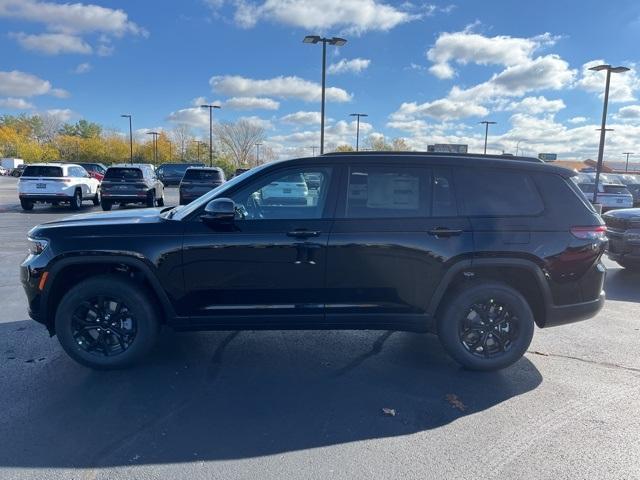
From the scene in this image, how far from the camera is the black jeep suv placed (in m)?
3.90

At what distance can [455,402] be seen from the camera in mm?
3629

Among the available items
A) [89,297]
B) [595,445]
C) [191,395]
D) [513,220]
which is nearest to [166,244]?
[89,297]

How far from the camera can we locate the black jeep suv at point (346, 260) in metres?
3.90

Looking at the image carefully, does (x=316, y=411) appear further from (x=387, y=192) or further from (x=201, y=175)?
(x=201, y=175)

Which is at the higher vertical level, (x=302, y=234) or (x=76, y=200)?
(x=302, y=234)

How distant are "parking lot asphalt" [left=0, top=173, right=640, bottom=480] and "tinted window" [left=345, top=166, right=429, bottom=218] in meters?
1.41

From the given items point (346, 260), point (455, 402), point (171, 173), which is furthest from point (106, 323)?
point (171, 173)

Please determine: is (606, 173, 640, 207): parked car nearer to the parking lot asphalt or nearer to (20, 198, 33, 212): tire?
the parking lot asphalt

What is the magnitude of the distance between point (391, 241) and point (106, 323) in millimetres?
2524

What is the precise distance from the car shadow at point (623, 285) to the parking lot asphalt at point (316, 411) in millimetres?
2230

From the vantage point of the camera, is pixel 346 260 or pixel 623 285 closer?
pixel 346 260

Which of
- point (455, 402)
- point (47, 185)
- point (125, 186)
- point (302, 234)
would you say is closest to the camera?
point (455, 402)

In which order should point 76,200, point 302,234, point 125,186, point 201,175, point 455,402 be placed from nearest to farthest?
point 455,402 → point 302,234 → point 125,186 → point 76,200 → point 201,175

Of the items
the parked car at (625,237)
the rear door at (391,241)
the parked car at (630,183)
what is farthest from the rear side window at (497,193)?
the parked car at (630,183)
